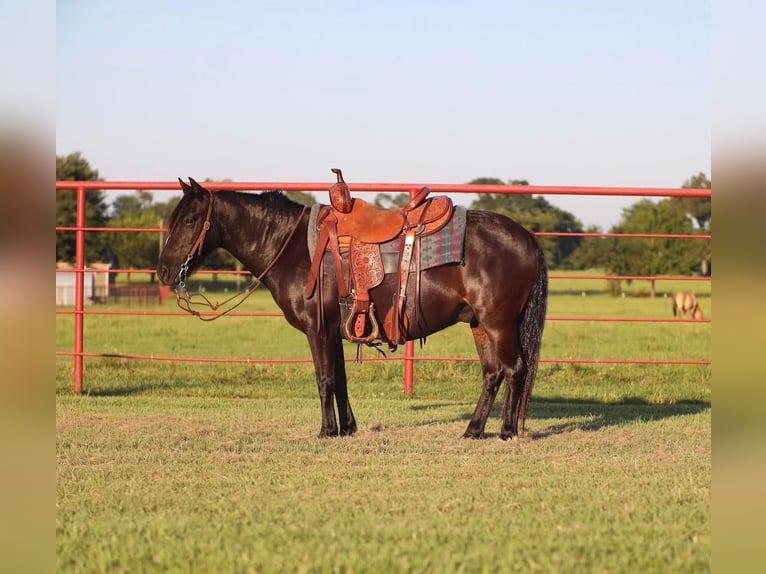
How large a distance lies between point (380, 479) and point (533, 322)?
5.90 ft

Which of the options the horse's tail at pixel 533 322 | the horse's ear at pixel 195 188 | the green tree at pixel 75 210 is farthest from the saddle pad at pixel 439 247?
the green tree at pixel 75 210

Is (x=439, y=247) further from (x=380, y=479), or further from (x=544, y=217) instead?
(x=544, y=217)

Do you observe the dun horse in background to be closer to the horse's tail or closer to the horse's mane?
the horse's tail

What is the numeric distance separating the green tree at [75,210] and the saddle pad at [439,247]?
3545cm

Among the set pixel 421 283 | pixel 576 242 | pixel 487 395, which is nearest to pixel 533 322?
pixel 487 395

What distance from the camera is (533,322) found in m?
Answer: 6.25

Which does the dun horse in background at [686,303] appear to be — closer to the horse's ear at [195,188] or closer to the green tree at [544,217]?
the horse's ear at [195,188]

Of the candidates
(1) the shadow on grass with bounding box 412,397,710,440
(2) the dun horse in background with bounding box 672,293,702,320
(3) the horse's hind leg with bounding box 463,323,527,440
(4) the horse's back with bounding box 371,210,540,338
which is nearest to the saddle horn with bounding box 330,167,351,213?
(4) the horse's back with bounding box 371,210,540,338

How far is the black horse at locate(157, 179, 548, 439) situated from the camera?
20.1ft

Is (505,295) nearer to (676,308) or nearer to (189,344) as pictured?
(189,344)

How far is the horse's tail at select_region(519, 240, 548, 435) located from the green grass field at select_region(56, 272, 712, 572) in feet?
1.16

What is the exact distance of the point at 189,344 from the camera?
18031 mm

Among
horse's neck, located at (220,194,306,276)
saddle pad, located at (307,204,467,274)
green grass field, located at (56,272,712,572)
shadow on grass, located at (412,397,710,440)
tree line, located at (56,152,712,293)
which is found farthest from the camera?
tree line, located at (56,152,712,293)
